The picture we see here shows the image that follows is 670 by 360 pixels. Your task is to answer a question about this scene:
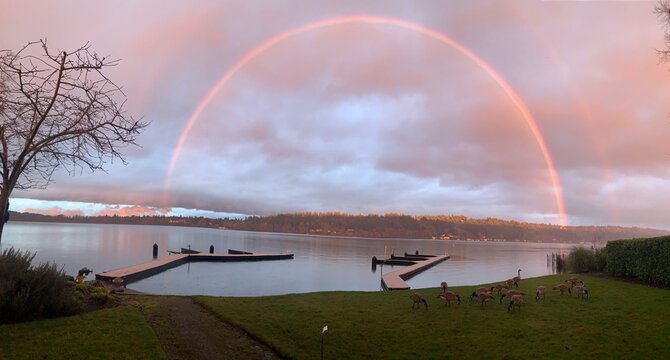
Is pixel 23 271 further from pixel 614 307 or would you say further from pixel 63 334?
pixel 614 307

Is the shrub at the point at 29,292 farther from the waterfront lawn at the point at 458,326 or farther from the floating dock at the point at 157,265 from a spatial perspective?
the floating dock at the point at 157,265

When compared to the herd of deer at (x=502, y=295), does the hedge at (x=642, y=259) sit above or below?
above

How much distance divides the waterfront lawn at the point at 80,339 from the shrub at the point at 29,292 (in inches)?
17.0

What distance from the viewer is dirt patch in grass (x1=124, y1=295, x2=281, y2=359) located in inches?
350

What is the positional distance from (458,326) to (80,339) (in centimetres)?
863

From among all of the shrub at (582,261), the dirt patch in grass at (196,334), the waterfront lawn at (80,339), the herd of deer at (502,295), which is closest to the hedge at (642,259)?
the herd of deer at (502,295)

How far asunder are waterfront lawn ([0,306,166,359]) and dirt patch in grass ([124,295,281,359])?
429 mm

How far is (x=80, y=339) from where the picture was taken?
27.1 feet

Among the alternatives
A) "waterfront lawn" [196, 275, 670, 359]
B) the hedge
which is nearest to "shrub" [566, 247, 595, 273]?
the hedge

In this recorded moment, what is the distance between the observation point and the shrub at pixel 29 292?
29.1 feet

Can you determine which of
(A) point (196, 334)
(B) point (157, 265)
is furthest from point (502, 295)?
Result: (B) point (157, 265)

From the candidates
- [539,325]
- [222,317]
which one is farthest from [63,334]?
[539,325]

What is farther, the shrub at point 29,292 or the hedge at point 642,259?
the hedge at point 642,259

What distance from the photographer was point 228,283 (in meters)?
29.3
